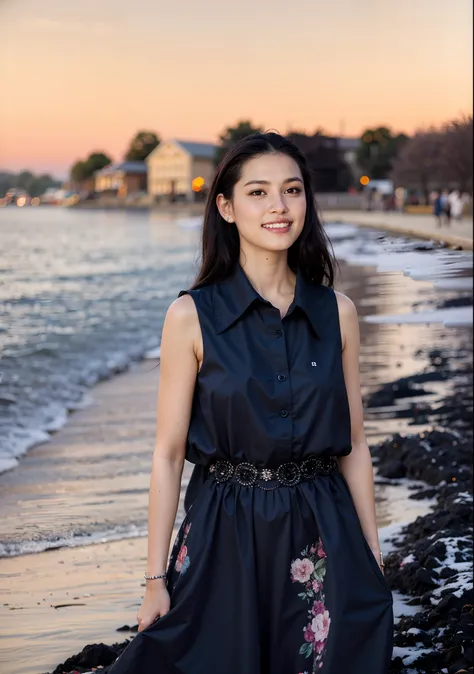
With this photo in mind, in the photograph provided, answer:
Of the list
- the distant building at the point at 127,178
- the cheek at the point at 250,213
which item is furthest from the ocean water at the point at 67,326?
the distant building at the point at 127,178

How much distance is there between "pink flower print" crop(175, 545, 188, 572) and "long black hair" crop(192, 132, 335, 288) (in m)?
0.56

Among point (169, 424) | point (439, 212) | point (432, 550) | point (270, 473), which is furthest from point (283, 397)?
point (439, 212)

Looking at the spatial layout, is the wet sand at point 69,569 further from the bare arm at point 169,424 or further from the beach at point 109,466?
the bare arm at point 169,424

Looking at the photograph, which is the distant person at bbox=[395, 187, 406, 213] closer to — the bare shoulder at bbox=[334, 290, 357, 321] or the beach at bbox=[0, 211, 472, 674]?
the beach at bbox=[0, 211, 472, 674]

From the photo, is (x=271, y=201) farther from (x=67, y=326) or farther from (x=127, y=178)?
(x=127, y=178)

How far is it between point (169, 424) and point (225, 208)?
0.51 metres

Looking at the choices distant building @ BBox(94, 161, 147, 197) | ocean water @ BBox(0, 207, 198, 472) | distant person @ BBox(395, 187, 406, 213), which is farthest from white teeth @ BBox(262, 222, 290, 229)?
distant building @ BBox(94, 161, 147, 197)

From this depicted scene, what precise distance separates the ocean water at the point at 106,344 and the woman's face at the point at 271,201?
61 cm

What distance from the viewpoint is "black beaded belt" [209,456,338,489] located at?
7.08 feet

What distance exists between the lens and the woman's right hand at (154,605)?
215cm

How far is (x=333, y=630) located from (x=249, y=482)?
330mm

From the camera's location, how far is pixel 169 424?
2.23 metres

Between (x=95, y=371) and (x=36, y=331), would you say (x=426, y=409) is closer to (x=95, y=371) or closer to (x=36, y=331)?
(x=95, y=371)

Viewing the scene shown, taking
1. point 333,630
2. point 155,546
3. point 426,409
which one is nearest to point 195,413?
point 155,546
